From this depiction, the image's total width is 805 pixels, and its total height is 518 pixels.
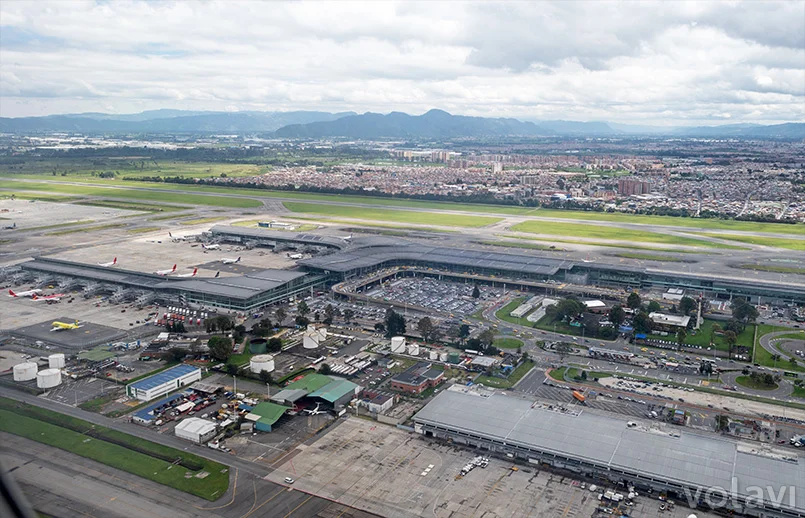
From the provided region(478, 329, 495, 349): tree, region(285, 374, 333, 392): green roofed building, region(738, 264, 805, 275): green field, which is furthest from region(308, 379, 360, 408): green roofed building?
region(738, 264, 805, 275): green field

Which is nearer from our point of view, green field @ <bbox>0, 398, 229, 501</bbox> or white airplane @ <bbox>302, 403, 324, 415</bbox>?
green field @ <bbox>0, 398, 229, 501</bbox>

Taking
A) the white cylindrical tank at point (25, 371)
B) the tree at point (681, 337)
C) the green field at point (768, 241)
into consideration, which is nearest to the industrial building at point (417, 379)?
the tree at point (681, 337)

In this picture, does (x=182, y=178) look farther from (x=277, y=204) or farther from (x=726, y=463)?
(x=726, y=463)

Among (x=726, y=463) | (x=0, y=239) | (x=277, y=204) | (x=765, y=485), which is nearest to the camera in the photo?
(x=765, y=485)

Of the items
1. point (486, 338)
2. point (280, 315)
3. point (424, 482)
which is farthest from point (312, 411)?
point (280, 315)

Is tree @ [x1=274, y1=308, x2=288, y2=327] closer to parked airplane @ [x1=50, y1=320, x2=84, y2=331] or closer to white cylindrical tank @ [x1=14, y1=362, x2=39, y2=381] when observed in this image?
parked airplane @ [x1=50, y1=320, x2=84, y2=331]

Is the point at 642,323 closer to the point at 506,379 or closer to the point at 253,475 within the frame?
the point at 506,379

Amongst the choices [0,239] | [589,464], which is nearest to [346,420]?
[589,464]
